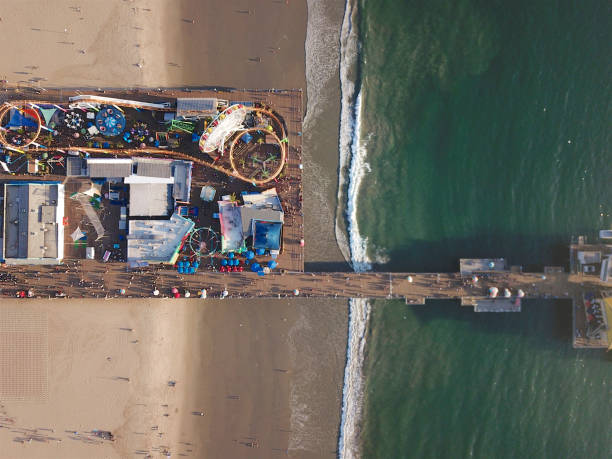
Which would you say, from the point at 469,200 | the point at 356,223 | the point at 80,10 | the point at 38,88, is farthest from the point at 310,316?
the point at 80,10

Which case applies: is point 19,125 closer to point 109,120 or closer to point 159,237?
point 109,120

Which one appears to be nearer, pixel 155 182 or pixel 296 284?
pixel 155 182

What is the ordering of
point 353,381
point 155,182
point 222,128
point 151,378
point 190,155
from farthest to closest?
point 353,381 → point 151,378 → point 190,155 → point 222,128 → point 155,182

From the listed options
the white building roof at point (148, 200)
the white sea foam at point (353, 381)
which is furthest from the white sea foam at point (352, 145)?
the white building roof at point (148, 200)

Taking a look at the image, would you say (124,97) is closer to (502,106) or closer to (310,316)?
(310,316)

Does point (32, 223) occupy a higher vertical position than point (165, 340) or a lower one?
higher

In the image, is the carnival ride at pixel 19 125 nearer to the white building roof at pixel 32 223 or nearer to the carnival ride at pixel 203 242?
the white building roof at pixel 32 223

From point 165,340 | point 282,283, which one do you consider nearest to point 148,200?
point 165,340
